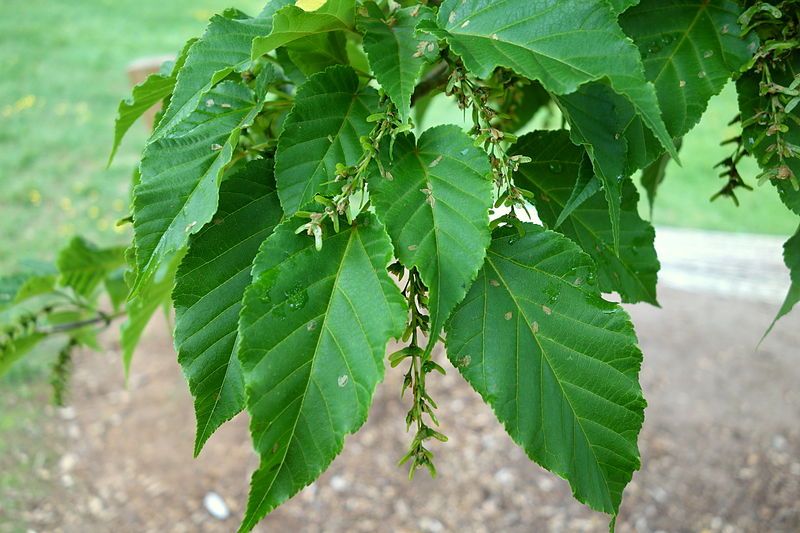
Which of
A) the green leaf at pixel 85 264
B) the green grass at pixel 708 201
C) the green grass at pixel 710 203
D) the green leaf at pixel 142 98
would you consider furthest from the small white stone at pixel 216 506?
the green grass at pixel 710 203

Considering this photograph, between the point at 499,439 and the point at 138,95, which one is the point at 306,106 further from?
the point at 499,439

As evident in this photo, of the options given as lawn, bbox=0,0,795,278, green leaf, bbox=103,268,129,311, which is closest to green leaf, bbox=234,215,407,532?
green leaf, bbox=103,268,129,311

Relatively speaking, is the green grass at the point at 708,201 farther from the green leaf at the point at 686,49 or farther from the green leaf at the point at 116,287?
the green leaf at the point at 686,49

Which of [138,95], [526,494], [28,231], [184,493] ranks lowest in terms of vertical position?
[526,494]

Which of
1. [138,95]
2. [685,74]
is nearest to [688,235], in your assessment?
[685,74]

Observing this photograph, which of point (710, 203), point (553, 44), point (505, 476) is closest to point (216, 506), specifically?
point (505, 476)

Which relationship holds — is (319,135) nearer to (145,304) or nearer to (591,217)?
(591,217)

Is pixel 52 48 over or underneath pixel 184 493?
over
